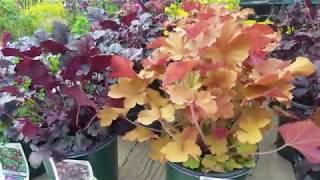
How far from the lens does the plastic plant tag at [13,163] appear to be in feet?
3.75

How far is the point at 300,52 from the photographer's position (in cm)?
132

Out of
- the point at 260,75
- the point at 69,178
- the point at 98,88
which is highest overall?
the point at 260,75

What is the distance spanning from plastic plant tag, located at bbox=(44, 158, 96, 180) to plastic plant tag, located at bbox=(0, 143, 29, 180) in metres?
0.13

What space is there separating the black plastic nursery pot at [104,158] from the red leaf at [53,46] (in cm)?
28

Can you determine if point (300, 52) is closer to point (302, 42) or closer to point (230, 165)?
point (302, 42)

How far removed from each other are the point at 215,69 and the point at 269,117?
18cm

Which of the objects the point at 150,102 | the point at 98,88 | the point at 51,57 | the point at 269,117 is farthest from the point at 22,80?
the point at 269,117

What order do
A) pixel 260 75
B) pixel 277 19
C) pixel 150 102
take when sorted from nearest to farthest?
pixel 260 75
pixel 150 102
pixel 277 19

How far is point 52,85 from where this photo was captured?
1030mm

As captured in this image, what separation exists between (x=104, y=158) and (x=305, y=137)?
0.55 m

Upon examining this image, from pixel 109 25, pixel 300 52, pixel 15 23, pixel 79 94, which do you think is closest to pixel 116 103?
pixel 79 94

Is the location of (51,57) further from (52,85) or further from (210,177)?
(210,177)

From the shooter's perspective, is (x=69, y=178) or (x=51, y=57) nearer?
(x=69, y=178)

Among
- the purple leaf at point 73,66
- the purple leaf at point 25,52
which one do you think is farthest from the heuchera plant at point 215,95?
the purple leaf at point 25,52
